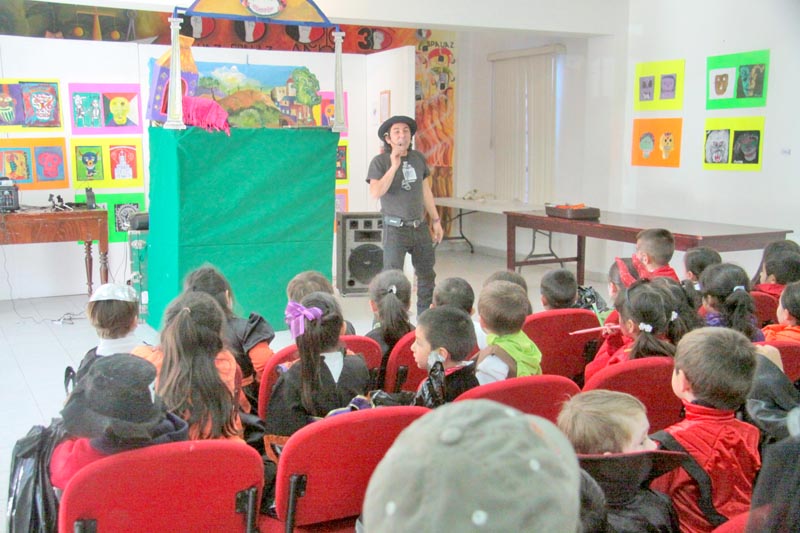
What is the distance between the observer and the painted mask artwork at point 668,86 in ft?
24.7

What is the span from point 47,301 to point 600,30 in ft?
19.3

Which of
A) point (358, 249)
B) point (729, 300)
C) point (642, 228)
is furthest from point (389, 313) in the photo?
point (358, 249)

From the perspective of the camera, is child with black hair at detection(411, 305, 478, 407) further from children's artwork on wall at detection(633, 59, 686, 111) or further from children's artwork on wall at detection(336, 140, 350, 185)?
children's artwork on wall at detection(633, 59, 686, 111)

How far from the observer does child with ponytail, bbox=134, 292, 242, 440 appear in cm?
227

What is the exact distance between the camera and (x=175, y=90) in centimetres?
509

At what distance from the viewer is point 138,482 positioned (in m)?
1.80

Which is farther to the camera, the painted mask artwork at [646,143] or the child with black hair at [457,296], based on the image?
the painted mask artwork at [646,143]

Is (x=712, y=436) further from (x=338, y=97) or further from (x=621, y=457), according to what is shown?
(x=338, y=97)

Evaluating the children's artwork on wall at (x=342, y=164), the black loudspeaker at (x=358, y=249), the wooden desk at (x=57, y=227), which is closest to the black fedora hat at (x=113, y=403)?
the wooden desk at (x=57, y=227)

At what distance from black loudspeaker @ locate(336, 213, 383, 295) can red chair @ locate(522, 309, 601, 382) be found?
11.7ft

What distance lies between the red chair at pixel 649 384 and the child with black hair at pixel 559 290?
1.17 m

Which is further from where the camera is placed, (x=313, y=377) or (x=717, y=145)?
(x=717, y=145)

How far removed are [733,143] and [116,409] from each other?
21.0 ft

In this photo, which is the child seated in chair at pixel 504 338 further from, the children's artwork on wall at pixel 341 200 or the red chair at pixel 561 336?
the children's artwork on wall at pixel 341 200
